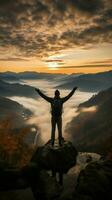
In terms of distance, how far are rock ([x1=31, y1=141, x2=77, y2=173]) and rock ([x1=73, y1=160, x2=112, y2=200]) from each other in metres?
3.12

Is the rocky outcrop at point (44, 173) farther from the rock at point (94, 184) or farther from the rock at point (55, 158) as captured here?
the rock at point (94, 184)

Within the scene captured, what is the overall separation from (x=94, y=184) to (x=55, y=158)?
423 cm

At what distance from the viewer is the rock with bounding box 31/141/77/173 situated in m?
17.4

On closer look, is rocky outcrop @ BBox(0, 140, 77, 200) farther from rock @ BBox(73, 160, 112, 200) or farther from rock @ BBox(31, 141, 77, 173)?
rock @ BBox(73, 160, 112, 200)

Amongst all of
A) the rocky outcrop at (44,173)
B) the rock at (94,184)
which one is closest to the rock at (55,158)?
the rocky outcrop at (44,173)

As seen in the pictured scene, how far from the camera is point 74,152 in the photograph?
1897cm

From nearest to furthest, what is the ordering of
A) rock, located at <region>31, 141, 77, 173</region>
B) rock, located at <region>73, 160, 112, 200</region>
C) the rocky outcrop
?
rock, located at <region>73, 160, 112, 200</region>
the rocky outcrop
rock, located at <region>31, 141, 77, 173</region>

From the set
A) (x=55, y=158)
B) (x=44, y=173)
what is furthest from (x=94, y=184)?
(x=55, y=158)

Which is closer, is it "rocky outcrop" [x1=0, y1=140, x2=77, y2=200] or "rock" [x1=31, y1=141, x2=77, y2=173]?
"rocky outcrop" [x1=0, y1=140, x2=77, y2=200]

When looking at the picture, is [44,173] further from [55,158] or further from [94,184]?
[94,184]

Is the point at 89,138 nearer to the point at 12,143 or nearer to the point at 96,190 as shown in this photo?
the point at 12,143

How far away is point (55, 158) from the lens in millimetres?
17438

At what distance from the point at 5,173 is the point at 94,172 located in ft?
17.9

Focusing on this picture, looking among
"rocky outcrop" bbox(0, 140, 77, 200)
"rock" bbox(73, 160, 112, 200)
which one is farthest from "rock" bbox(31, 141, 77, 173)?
"rock" bbox(73, 160, 112, 200)
